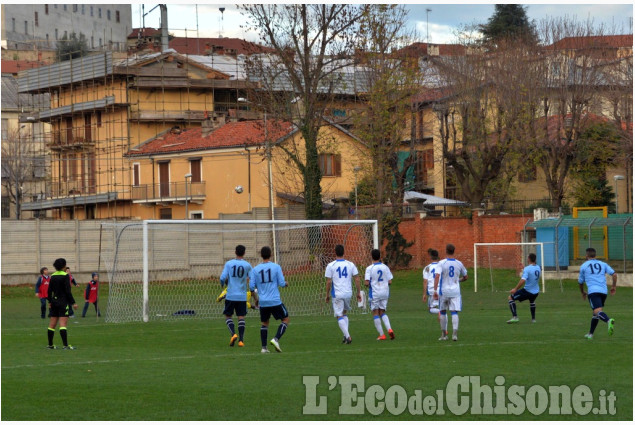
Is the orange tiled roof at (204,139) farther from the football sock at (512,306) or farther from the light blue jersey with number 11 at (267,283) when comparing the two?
the light blue jersey with number 11 at (267,283)

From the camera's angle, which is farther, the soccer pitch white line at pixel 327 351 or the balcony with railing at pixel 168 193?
the balcony with railing at pixel 168 193

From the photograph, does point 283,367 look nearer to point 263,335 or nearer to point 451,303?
point 263,335

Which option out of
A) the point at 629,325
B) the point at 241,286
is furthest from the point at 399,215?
the point at 241,286

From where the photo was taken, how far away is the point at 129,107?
229 feet

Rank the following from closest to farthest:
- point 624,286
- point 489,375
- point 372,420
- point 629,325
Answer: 1. point 372,420
2. point 489,375
3. point 629,325
4. point 624,286

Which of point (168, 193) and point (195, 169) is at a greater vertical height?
point (195, 169)

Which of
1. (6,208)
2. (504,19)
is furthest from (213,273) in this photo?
(6,208)

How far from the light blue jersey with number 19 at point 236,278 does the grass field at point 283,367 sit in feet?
3.34

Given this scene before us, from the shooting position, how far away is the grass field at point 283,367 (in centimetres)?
1213

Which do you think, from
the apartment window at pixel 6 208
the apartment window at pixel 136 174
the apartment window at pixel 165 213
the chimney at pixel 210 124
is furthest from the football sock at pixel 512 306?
the apartment window at pixel 6 208

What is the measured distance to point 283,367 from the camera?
1605cm

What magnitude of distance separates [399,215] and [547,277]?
8295 mm

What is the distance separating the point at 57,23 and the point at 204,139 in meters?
53.8

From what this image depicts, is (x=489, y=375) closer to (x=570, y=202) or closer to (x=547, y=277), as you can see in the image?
(x=547, y=277)
